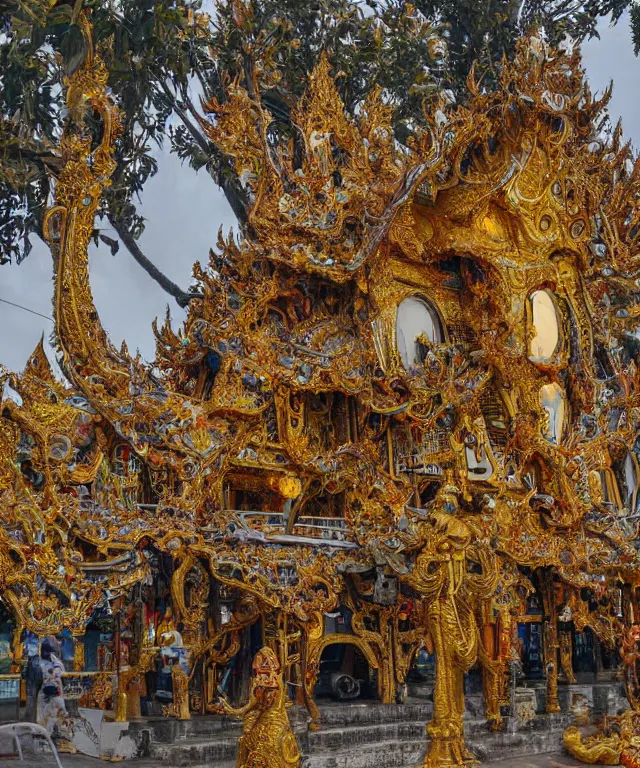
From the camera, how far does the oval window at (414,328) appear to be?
14.3 metres

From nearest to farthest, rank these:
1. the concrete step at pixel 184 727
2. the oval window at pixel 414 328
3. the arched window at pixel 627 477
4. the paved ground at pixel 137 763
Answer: the paved ground at pixel 137 763 → the concrete step at pixel 184 727 → the oval window at pixel 414 328 → the arched window at pixel 627 477

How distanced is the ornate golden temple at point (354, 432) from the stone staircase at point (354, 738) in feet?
0.95

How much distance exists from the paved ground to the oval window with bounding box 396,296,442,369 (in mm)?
5134

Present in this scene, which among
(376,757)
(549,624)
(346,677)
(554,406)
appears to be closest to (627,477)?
(554,406)

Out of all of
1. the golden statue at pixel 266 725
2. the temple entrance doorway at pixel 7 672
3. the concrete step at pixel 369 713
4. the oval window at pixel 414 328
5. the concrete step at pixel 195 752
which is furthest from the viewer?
the oval window at pixel 414 328

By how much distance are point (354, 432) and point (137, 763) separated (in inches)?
200

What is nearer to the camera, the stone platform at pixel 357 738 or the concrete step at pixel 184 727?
the stone platform at pixel 357 738

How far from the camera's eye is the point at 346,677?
1288cm

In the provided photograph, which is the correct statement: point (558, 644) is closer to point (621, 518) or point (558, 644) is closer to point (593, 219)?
point (621, 518)

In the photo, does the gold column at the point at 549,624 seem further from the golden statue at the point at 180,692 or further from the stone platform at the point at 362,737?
the golden statue at the point at 180,692

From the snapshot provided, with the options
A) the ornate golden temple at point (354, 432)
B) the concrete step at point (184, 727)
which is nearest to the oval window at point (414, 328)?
the ornate golden temple at point (354, 432)

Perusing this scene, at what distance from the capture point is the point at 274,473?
41.4 feet

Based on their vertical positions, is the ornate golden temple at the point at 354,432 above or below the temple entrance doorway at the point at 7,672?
above

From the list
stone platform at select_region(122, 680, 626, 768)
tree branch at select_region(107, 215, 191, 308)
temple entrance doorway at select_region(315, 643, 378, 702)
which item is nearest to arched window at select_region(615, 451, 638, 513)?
stone platform at select_region(122, 680, 626, 768)
